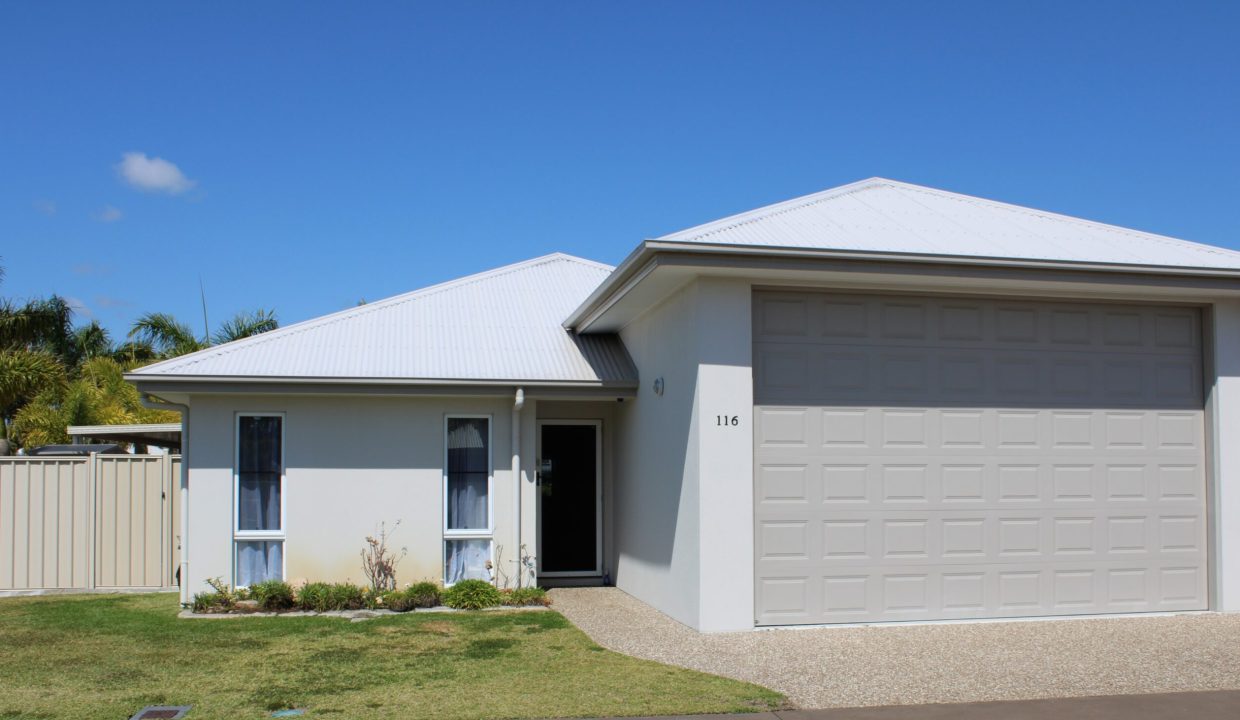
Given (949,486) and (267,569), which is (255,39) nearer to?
(267,569)

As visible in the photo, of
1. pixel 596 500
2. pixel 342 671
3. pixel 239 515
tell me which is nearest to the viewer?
pixel 342 671

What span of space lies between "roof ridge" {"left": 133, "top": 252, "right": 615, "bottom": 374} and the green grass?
3229 millimetres

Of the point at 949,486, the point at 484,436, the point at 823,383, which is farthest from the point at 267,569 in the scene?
the point at 949,486

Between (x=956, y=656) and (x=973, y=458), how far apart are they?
105 inches

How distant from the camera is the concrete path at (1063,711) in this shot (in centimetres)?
721

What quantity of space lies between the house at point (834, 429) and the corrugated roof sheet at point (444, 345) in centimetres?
8

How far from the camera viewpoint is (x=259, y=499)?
13.3m

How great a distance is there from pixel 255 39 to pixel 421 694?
38.0ft

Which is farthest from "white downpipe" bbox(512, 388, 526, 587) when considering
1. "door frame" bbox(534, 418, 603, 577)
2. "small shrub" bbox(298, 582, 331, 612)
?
"small shrub" bbox(298, 582, 331, 612)

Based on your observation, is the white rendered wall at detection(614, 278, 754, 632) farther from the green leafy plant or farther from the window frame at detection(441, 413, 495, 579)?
the green leafy plant

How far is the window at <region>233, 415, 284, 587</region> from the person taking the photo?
518 inches

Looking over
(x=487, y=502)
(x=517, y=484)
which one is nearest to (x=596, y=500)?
(x=517, y=484)

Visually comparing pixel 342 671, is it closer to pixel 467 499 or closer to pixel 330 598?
pixel 330 598

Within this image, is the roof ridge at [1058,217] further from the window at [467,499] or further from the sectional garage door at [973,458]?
the window at [467,499]
